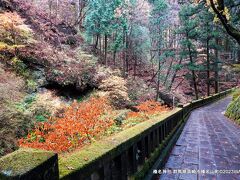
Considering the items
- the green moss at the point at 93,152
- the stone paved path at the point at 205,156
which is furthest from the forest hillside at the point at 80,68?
the green moss at the point at 93,152

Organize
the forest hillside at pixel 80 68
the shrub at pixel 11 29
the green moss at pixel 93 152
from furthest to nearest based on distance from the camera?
the shrub at pixel 11 29
the forest hillside at pixel 80 68
the green moss at pixel 93 152

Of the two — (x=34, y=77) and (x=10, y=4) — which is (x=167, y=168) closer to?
(x=34, y=77)

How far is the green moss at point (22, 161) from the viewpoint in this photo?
1.24 metres

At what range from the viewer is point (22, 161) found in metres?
1.31

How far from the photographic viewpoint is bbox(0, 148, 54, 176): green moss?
1.24 metres

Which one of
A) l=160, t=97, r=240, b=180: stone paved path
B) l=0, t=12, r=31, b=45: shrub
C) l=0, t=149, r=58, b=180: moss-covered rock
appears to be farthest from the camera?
l=0, t=12, r=31, b=45: shrub

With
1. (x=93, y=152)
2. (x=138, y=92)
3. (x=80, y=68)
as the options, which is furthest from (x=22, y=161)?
(x=138, y=92)

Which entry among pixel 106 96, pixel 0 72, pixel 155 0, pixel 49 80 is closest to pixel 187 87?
pixel 155 0

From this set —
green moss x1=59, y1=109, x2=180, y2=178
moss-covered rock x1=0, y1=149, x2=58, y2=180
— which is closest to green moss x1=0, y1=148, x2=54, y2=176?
moss-covered rock x1=0, y1=149, x2=58, y2=180

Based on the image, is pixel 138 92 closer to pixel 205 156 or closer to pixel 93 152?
pixel 205 156

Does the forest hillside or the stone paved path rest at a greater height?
the forest hillside

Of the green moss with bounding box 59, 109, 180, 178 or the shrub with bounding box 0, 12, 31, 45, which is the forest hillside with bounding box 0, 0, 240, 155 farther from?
the green moss with bounding box 59, 109, 180, 178

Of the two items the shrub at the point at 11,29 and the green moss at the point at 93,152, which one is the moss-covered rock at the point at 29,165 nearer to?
the green moss at the point at 93,152

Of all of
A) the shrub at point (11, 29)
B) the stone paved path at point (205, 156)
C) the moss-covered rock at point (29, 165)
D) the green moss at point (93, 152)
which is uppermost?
the shrub at point (11, 29)
